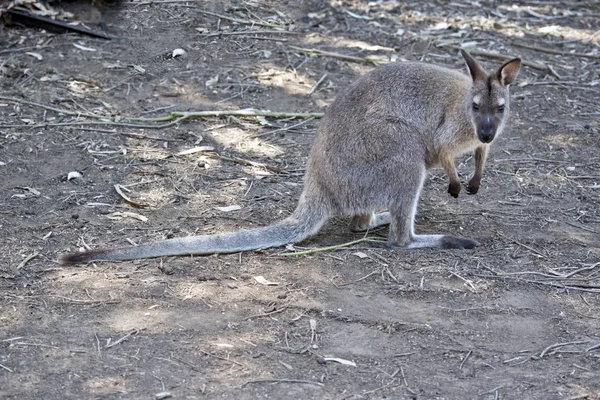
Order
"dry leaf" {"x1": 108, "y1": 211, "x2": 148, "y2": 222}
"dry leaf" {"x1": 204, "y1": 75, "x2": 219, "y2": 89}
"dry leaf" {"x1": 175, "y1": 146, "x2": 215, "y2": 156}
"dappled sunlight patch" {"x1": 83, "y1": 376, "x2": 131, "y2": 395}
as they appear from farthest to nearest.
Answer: "dry leaf" {"x1": 204, "y1": 75, "x2": 219, "y2": 89}
"dry leaf" {"x1": 175, "y1": 146, "x2": 215, "y2": 156}
"dry leaf" {"x1": 108, "y1": 211, "x2": 148, "y2": 222}
"dappled sunlight patch" {"x1": 83, "y1": 376, "x2": 131, "y2": 395}

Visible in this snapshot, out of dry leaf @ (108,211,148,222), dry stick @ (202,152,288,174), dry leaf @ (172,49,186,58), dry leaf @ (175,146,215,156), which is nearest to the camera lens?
dry leaf @ (108,211,148,222)

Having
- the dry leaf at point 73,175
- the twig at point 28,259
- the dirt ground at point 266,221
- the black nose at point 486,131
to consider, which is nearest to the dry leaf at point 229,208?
the dirt ground at point 266,221

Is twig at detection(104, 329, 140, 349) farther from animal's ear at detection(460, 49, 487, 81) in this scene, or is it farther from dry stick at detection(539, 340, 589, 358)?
animal's ear at detection(460, 49, 487, 81)

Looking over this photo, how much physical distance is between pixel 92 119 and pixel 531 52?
13.2 ft

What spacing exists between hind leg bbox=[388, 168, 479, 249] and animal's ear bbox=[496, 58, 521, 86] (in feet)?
2.26

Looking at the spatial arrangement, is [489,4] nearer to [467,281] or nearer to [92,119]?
[92,119]

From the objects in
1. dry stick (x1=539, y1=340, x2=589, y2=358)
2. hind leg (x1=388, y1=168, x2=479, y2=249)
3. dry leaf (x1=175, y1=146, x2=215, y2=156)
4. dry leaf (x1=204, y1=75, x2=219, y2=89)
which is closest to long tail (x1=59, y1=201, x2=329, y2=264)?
hind leg (x1=388, y1=168, x2=479, y2=249)

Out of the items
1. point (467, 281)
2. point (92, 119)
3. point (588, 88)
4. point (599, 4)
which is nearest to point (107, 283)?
point (467, 281)

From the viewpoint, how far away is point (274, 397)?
3.48 m

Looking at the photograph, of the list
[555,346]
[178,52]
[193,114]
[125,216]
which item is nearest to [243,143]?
A: [193,114]

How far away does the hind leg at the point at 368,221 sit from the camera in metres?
5.15

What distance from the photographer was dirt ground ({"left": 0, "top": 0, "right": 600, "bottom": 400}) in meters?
3.71

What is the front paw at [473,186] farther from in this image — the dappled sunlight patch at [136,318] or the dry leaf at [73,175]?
the dry leaf at [73,175]

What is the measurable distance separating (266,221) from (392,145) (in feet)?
2.90
